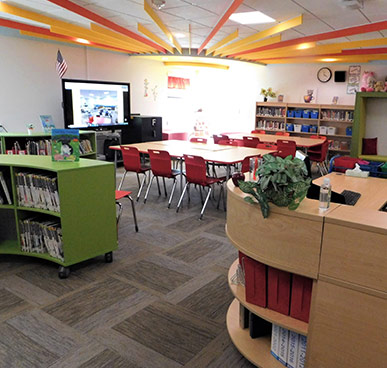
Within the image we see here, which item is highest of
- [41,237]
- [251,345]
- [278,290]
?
[278,290]

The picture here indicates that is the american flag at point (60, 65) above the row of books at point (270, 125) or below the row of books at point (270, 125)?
above

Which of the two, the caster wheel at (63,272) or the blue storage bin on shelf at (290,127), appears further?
the blue storage bin on shelf at (290,127)

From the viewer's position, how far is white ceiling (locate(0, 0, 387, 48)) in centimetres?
504

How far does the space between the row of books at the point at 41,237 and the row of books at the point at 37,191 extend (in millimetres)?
164

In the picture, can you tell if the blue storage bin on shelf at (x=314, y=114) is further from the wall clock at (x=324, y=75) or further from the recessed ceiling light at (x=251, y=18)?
the recessed ceiling light at (x=251, y=18)

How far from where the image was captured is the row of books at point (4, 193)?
355cm

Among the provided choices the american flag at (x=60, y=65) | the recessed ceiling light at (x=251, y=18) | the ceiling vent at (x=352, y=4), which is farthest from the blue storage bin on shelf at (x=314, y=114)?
the american flag at (x=60, y=65)

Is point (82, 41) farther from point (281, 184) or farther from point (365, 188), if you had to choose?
point (281, 184)

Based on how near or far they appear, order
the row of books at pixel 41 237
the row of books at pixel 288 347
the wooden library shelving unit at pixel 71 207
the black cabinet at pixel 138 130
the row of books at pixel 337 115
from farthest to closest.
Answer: the row of books at pixel 337 115 → the black cabinet at pixel 138 130 → the row of books at pixel 41 237 → the wooden library shelving unit at pixel 71 207 → the row of books at pixel 288 347

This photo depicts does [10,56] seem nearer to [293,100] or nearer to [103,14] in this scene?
[103,14]

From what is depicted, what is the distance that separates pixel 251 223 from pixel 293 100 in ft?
32.6

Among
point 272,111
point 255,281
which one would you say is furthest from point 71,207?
point 272,111

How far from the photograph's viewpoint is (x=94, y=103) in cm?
863

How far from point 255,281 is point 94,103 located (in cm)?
743
